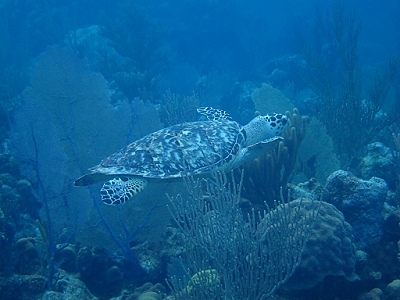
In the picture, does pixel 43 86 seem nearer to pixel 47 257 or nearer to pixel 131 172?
pixel 131 172

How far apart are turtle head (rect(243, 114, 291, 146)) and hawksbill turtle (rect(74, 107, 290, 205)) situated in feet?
0.80

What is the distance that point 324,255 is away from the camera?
3150 millimetres

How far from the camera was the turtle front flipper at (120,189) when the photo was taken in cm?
398

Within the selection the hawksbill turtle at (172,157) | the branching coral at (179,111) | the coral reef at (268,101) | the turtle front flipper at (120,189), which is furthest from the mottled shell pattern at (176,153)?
the coral reef at (268,101)

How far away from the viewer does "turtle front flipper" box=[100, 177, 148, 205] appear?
3982 millimetres

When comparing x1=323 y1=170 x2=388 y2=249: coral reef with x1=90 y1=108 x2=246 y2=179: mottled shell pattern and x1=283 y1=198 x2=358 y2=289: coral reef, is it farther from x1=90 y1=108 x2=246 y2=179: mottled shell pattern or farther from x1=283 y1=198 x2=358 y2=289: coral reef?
x1=90 y1=108 x2=246 y2=179: mottled shell pattern

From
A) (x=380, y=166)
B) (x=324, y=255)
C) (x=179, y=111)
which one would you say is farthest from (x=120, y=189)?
(x=380, y=166)

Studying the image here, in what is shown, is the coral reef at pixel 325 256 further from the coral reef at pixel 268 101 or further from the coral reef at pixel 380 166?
the coral reef at pixel 268 101

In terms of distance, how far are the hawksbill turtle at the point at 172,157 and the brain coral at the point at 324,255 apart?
143 cm

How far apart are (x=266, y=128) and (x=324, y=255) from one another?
8.48 ft

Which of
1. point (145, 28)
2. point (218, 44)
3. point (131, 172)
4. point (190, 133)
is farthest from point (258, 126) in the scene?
point (218, 44)

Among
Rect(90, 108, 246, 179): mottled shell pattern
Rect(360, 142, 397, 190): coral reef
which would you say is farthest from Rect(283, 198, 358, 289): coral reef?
Rect(360, 142, 397, 190): coral reef

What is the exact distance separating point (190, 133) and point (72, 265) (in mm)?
2640

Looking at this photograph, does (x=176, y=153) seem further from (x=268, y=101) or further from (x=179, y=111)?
(x=268, y=101)
